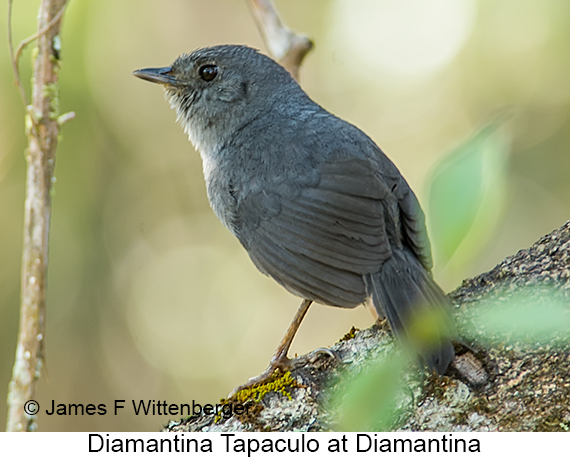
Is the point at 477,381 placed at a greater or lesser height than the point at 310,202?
lesser

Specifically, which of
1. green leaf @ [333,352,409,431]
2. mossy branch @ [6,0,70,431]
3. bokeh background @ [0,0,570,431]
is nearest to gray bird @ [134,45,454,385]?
green leaf @ [333,352,409,431]

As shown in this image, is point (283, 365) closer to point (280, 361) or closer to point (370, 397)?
point (280, 361)

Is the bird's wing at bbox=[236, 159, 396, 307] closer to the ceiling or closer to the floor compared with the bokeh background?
closer to the floor

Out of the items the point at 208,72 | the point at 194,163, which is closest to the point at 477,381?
the point at 208,72

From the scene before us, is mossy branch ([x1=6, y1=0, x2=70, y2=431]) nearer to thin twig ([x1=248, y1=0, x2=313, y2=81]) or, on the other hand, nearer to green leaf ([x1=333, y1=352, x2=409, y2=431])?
thin twig ([x1=248, y1=0, x2=313, y2=81])

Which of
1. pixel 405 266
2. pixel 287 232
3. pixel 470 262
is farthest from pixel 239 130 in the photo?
pixel 470 262
